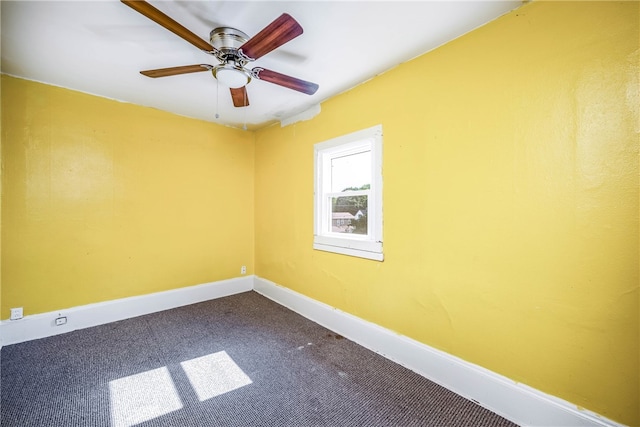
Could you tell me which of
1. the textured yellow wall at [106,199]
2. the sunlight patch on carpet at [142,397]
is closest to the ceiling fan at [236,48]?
the textured yellow wall at [106,199]

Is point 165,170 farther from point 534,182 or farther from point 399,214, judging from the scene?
point 534,182

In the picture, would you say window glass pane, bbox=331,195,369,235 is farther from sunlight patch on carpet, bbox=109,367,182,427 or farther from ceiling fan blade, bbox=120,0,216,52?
sunlight patch on carpet, bbox=109,367,182,427

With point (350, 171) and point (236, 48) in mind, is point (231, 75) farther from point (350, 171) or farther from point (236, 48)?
point (350, 171)

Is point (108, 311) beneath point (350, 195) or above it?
beneath

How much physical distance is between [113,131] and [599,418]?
4.38 metres

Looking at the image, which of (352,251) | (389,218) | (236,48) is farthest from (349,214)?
(236,48)

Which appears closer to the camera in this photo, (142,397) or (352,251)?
(142,397)

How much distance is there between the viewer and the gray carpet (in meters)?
1.55

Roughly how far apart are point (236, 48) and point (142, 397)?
236cm

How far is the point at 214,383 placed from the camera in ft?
6.07

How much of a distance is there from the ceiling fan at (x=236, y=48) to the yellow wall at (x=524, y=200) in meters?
1.01

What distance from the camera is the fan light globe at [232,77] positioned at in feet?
5.82

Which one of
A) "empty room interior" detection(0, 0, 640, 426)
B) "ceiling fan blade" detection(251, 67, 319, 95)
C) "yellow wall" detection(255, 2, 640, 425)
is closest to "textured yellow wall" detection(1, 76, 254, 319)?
"empty room interior" detection(0, 0, 640, 426)

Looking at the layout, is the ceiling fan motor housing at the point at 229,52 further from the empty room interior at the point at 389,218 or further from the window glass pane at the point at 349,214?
the window glass pane at the point at 349,214
